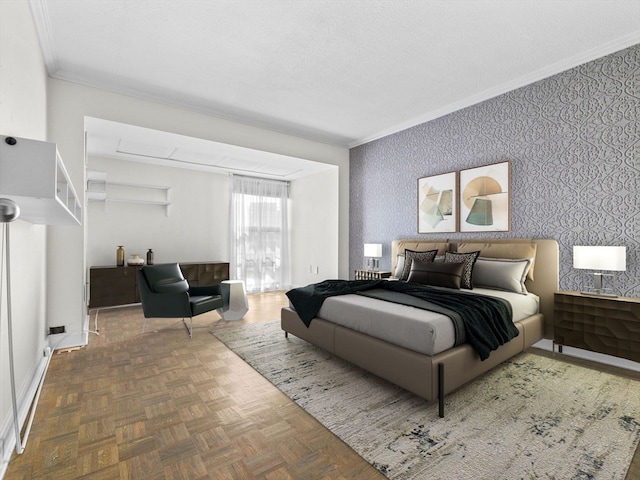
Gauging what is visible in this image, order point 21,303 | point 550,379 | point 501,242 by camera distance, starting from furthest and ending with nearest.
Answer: point 501,242 < point 550,379 < point 21,303

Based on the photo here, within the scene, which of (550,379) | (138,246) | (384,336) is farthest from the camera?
Result: (138,246)

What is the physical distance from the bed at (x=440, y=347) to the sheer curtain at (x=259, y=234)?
332 cm

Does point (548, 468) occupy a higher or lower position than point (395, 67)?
lower

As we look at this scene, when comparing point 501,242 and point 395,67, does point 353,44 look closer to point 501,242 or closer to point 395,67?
point 395,67

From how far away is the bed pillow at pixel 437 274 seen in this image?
11.5 ft

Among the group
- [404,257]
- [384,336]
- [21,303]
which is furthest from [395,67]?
[21,303]

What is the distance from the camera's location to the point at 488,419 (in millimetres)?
2031

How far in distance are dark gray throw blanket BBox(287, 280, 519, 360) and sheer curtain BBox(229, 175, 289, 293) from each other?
3511 millimetres

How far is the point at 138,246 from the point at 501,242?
577cm

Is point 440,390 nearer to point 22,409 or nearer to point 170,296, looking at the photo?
point 22,409

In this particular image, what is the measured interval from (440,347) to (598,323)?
5.77ft

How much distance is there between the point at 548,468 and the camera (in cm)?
160

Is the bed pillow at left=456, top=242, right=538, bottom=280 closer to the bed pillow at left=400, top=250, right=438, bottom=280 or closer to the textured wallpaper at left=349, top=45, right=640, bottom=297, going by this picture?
the textured wallpaper at left=349, top=45, right=640, bottom=297

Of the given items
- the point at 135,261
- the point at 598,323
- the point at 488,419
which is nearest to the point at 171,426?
the point at 488,419
